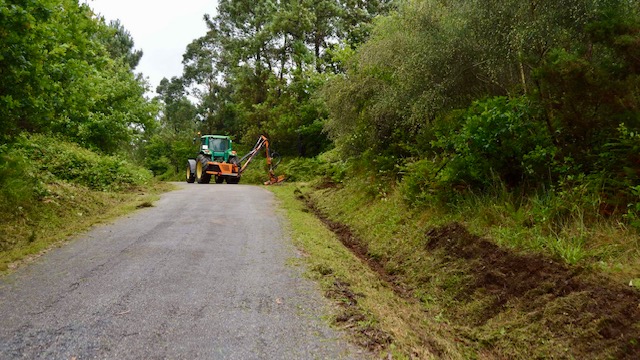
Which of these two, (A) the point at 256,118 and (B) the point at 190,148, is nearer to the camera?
(A) the point at 256,118

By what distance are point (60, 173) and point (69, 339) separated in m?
11.4

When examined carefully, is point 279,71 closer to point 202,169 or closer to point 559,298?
point 202,169

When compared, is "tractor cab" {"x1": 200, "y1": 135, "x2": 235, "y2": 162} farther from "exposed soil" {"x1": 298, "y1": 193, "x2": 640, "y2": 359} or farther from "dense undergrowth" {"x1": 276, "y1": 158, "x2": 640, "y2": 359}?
"exposed soil" {"x1": 298, "y1": 193, "x2": 640, "y2": 359}

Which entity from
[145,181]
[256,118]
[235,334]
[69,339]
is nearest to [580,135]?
[235,334]

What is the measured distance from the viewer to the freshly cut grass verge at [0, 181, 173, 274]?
653 centimetres

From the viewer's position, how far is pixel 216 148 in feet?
76.7

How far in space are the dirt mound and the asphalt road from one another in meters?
1.91

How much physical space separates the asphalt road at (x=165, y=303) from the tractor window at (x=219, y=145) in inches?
629

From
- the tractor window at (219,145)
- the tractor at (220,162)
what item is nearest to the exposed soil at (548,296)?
the tractor at (220,162)

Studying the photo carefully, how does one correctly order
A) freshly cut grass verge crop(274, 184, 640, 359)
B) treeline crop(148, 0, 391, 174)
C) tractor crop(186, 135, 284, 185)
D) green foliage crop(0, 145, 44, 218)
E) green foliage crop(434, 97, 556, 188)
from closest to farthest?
freshly cut grass verge crop(274, 184, 640, 359), green foliage crop(434, 97, 556, 188), green foliage crop(0, 145, 44, 218), tractor crop(186, 135, 284, 185), treeline crop(148, 0, 391, 174)

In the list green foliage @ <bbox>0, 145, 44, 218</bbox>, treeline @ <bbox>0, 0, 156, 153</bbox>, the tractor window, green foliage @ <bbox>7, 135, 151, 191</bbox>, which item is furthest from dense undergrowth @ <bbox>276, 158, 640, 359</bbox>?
the tractor window

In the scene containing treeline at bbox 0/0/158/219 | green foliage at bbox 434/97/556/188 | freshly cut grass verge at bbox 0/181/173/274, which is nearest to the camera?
treeline at bbox 0/0/158/219

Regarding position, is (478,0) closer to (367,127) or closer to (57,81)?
(367,127)

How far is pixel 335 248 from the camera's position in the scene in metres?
7.57
